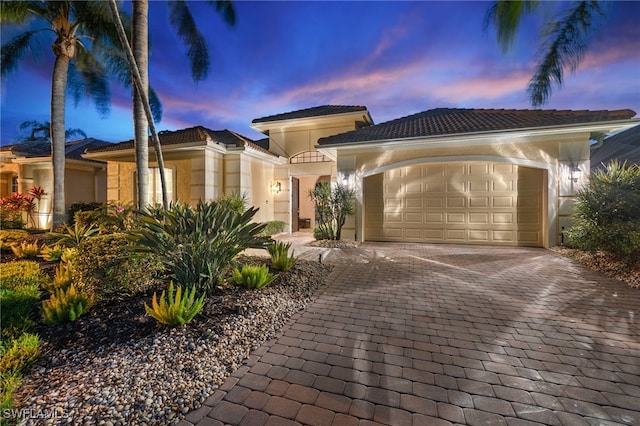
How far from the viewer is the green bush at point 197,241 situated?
3.67 metres

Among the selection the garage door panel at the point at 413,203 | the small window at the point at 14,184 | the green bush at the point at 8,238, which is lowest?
the green bush at the point at 8,238

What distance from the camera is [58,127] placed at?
9.07m

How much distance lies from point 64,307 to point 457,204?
1059cm

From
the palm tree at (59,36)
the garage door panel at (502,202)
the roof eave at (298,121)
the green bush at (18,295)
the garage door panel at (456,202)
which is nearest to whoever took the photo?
the green bush at (18,295)

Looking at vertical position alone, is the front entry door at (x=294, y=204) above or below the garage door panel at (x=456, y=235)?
above

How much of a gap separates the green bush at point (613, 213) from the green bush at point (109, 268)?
9.41 m

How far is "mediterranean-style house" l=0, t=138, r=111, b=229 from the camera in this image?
1399cm

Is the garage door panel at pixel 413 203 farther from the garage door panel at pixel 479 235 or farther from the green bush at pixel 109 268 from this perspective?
the green bush at pixel 109 268

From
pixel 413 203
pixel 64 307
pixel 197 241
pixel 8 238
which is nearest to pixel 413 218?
pixel 413 203

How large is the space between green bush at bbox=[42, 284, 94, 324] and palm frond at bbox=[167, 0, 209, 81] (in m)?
7.86

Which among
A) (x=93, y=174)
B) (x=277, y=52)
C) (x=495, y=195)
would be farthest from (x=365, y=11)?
(x=93, y=174)

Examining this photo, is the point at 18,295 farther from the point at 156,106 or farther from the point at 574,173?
the point at 574,173

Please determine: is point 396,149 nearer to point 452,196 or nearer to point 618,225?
point 452,196

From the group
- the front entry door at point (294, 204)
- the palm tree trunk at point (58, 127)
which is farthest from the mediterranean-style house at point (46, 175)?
the front entry door at point (294, 204)
